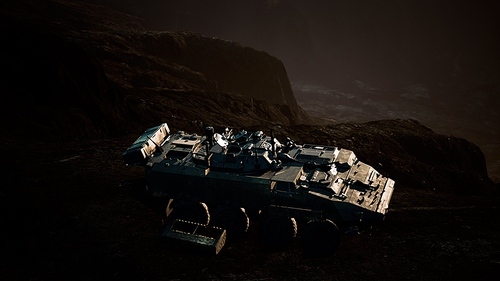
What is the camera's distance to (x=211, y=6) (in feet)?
289

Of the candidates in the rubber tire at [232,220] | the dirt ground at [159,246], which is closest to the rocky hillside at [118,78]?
the dirt ground at [159,246]

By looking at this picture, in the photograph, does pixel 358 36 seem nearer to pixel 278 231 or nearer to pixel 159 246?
pixel 278 231

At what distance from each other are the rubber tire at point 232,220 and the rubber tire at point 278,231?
0.62 meters

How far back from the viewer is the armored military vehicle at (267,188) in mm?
10977

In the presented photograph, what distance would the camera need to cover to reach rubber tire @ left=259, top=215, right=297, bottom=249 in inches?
443

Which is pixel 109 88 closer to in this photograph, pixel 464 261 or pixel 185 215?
pixel 185 215

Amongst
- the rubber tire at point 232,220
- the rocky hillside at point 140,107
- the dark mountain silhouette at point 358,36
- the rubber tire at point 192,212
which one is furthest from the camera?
the dark mountain silhouette at point 358,36

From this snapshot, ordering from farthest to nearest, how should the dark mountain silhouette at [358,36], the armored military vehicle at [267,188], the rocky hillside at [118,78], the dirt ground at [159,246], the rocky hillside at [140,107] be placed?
the dark mountain silhouette at [358,36] < the rocky hillside at [118,78] < the rocky hillside at [140,107] < the armored military vehicle at [267,188] < the dirt ground at [159,246]

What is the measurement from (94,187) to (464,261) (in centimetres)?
1241

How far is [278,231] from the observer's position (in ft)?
37.1

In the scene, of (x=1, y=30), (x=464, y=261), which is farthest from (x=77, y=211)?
(x=1, y=30)

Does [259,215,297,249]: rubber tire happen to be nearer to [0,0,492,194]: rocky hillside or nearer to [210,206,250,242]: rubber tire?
[210,206,250,242]: rubber tire

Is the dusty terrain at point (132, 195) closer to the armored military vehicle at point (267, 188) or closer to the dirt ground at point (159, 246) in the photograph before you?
the dirt ground at point (159, 246)

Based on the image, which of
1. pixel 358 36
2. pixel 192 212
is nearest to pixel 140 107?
pixel 192 212
